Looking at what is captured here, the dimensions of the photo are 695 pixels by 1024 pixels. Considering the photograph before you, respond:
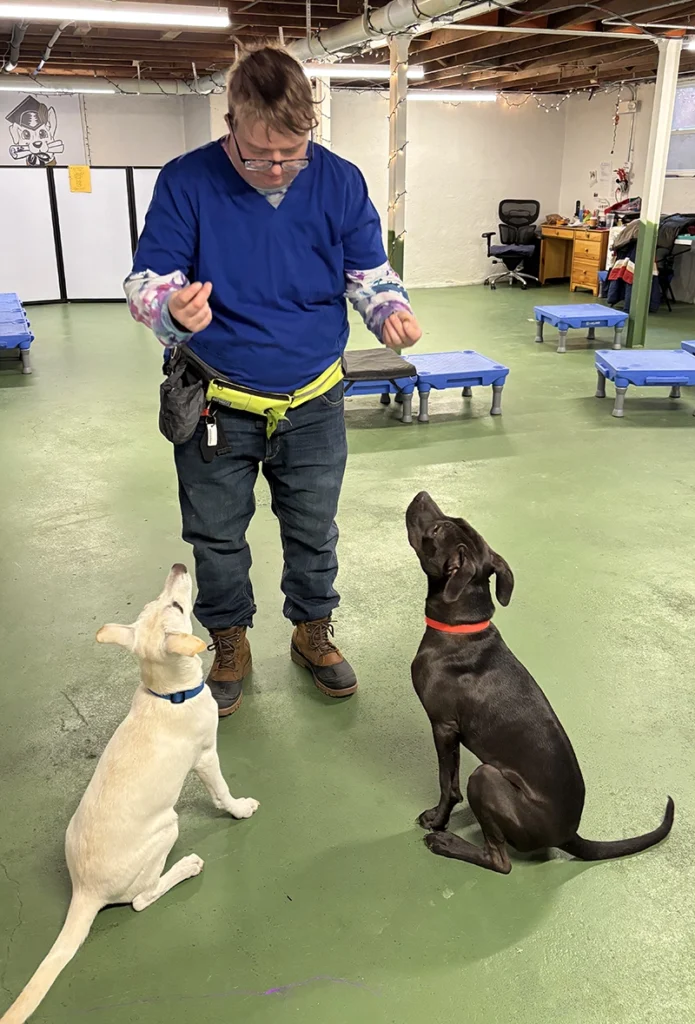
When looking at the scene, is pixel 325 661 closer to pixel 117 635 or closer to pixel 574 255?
pixel 117 635

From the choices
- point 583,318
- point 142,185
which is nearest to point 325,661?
point 583,318

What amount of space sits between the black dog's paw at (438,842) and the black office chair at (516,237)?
1013cm

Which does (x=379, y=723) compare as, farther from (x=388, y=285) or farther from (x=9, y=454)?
(x=9, y=454)

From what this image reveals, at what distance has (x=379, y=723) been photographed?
7.42 feet

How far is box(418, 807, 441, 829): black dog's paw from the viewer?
1.86 metres

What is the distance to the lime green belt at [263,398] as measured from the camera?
1.97m

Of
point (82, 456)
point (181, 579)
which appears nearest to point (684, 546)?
point (181, 579)

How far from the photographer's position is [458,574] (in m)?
1.72

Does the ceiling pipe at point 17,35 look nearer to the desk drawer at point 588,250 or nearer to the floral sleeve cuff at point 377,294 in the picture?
the desk drawer at point 588,250

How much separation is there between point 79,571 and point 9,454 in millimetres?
1800

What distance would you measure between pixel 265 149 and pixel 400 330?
1.64 feet

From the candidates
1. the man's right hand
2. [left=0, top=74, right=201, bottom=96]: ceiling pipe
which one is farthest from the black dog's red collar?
[left=0, top=74, right=201, bottom=96]: ceiling pipe

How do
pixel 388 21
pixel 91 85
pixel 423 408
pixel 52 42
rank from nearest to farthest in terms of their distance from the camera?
pixel 423 408
pixel 388 21
pixel 52 42
pixel 91 85

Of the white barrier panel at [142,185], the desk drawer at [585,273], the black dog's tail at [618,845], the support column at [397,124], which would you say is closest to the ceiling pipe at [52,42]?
the white barrier panel at [142,185]
